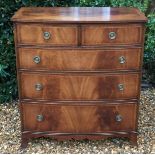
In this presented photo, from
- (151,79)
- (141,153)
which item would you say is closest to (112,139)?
(141,153)

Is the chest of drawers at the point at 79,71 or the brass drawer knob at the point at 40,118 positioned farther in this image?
the brass drawer knob at the point at 40,118

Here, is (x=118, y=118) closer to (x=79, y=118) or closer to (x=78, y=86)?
(x=79, y=118)

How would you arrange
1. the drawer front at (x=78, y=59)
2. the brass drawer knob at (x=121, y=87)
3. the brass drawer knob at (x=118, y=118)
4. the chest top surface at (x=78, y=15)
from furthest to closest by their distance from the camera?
the brass drawer knob at (x=118, y=118) → the brass drawer knob at (x=121, y=87) → the drawer front at (x=78, y=59) → the chest top surface at (x=78, y=15)

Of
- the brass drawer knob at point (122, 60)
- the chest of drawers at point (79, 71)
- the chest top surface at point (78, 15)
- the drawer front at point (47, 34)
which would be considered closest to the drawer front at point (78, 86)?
the chest of drawers at point (79, 71)

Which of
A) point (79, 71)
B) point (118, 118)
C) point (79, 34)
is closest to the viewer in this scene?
point (79, 34)

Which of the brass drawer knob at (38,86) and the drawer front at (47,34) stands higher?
the drawer front at (47,34)

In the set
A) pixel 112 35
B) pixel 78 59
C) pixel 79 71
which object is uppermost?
pixel 112 35

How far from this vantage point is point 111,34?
2693mm

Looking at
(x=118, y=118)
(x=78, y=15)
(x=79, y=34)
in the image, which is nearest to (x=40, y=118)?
(x=118, y=118)

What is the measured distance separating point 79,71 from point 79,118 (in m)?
0.45

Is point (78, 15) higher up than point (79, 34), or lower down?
higher up

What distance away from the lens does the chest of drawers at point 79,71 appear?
8.82 feet

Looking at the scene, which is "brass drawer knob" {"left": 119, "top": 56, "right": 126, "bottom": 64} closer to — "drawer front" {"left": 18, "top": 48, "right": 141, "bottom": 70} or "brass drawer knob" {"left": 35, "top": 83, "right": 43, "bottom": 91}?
"drawer front" {"left": 18, "top": 48, "right": 141, "bottom": 70}

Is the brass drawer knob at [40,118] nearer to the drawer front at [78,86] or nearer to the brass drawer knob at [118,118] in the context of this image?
the drawer front at [78,86]
